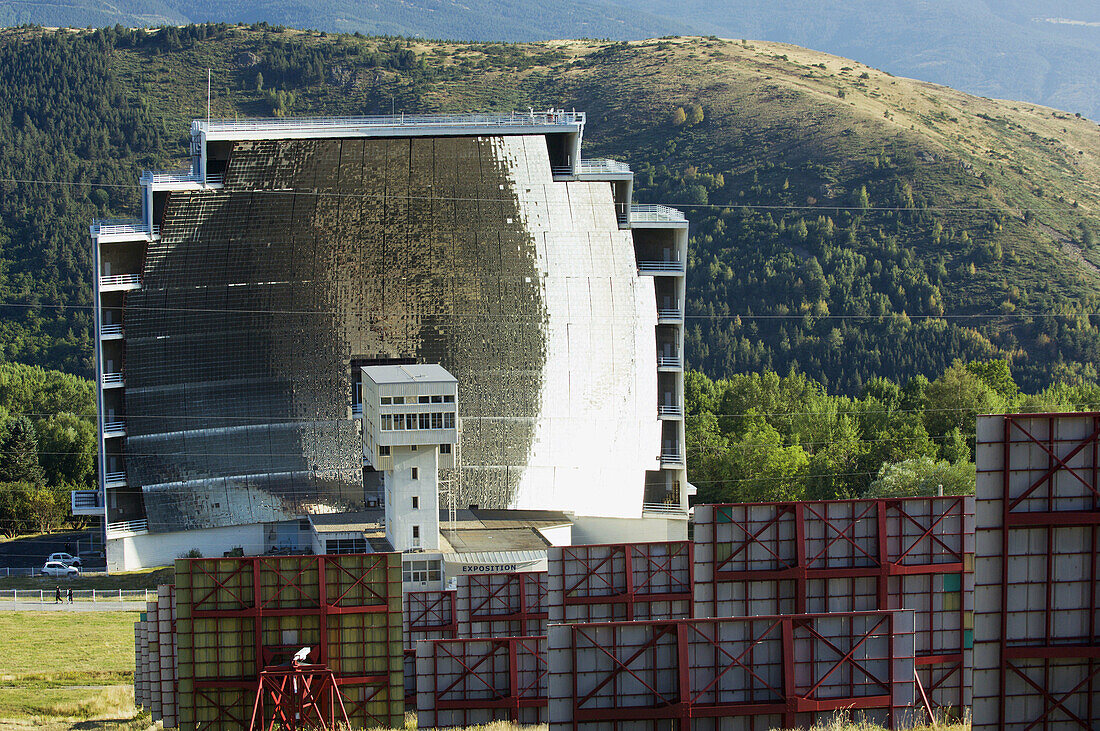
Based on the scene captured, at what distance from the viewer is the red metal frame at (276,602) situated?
140 ft

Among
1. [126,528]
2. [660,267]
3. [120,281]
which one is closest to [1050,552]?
[660,267]

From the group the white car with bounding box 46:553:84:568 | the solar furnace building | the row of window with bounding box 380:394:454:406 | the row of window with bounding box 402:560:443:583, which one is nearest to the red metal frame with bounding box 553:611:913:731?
the row of window with bounding box 402:560:443:583

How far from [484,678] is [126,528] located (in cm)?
4304

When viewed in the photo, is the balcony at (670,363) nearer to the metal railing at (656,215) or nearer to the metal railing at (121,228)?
the metal railing at (656,215)

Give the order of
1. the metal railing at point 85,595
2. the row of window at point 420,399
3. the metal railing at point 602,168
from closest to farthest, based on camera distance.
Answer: the row of window at point 420,399 → the metal railing at point 85,595 → the metal railing at point 602,168

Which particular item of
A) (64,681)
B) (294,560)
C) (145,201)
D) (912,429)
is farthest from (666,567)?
(912,429)

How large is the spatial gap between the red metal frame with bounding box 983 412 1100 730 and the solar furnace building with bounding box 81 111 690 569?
170 feet

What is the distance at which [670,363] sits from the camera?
85.8 meters

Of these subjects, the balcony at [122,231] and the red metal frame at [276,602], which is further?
the balcony at [122,231]

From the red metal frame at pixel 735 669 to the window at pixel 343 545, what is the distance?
40.1 meters

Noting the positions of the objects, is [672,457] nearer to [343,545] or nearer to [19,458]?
[343,545]

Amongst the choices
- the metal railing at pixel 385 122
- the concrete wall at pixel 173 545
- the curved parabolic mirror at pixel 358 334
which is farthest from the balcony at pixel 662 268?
the concrete wall at pixel 173 545

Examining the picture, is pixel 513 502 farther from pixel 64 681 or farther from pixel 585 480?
pixel 64 681

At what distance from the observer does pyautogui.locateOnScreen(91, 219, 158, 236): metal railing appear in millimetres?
81062
